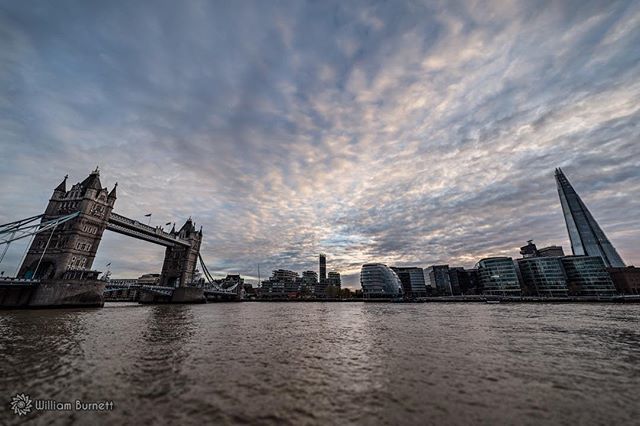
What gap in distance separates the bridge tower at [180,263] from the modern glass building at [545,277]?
19410cm

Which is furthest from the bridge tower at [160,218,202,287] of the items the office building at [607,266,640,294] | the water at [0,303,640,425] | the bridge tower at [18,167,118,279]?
the office building at [607,266,640,294]

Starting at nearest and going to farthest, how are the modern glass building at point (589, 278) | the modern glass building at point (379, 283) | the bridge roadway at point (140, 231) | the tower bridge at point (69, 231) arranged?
the tower bridge at point (69, 231)
the bridge roadway at point (140, 231)
the modern glass building at point (589, 278)
the modern glass building at point (379, 283)

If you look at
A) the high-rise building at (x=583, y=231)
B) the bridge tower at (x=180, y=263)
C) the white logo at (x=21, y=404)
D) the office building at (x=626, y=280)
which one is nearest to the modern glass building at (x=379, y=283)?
the office building at (x=626, y=280)

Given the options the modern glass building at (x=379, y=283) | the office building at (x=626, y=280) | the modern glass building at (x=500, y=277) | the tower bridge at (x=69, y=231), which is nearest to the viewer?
the tower bridge at (x=69, y=231)

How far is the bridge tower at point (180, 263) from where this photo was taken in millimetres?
117812

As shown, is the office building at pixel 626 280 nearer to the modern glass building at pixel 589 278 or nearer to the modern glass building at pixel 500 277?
the modern glass building at pixel 589 278

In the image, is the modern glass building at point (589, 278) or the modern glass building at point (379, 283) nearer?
the modern glass building at point (589, 278)

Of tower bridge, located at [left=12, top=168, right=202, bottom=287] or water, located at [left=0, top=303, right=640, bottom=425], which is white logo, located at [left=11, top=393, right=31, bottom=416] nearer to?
water, located at [left=0, top=303, right=640, bottom=425]

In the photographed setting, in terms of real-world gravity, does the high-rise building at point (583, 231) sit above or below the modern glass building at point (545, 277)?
above

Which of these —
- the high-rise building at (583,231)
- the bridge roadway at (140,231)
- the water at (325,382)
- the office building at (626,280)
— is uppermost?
the high-rise building at (583,231)

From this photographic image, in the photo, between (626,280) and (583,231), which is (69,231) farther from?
(583,231)

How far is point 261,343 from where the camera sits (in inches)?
821

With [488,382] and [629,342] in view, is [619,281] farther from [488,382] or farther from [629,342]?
[488,382]

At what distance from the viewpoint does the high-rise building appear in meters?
163
